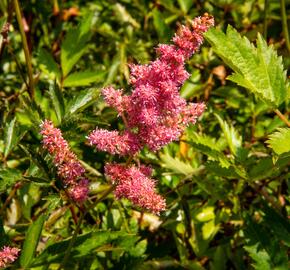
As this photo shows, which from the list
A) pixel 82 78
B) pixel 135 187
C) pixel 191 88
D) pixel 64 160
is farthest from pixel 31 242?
pixel 191 88

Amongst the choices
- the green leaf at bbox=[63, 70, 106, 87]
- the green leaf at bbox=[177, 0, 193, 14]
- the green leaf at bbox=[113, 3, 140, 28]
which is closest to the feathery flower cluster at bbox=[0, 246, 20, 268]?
the green leaf at bbox=[63, 70, 106, 87]

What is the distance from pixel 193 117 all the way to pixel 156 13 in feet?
4.96

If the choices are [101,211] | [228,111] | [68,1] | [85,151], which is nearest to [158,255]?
[101,211]

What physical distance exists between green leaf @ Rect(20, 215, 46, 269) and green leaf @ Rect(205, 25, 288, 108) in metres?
0.84

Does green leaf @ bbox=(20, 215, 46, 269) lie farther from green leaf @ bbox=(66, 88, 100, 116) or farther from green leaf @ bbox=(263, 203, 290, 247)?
green leaf @ bbox=(263, 203, 290, 247)

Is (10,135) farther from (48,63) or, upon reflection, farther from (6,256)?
(48,63)

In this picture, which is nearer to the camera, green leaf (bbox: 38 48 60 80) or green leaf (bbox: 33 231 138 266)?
green leaf (bbox: 33 231 138 266)

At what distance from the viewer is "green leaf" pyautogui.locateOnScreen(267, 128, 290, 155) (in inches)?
64.8

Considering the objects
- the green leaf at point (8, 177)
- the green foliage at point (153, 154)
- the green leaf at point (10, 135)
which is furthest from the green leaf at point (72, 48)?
the green leaf at point (8, 177)

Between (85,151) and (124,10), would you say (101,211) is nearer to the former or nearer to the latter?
(85,151)

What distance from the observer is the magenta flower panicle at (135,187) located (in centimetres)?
156

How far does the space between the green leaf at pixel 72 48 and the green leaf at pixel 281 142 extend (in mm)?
1343

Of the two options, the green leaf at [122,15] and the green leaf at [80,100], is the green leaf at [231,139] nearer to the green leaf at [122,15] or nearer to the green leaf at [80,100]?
the green leaf at [80,100]

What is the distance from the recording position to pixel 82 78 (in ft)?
9.00
